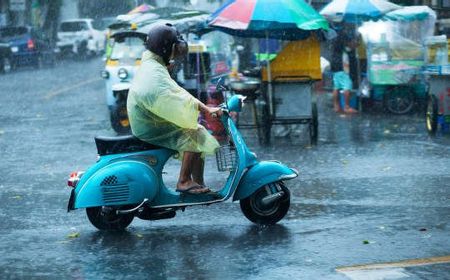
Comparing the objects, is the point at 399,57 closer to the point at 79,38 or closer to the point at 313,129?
the point at 313,129

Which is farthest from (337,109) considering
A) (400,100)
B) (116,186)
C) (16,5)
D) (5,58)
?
(16,5)

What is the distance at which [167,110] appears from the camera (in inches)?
301

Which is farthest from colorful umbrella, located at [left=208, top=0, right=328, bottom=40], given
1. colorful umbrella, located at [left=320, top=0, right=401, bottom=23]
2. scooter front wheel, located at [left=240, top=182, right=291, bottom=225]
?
scooter front wheel, located at [left=240, top=182, right=291, bottom=225]

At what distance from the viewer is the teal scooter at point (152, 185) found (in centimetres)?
769

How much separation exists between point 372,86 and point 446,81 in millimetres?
3834

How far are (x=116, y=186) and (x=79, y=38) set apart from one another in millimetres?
39828

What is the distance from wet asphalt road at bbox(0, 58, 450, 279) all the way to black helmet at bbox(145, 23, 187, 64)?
1.62 metres

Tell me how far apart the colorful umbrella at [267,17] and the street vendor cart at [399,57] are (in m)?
3.86

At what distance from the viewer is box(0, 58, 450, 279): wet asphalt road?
677 cm

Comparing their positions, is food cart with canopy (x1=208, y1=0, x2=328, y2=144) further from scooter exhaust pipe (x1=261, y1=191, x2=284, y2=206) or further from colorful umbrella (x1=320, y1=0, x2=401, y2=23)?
scooter exhaust pipe (x1=261, y1=191, x2=284, y2=206)

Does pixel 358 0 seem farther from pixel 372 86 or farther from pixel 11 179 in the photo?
pixel 11 179

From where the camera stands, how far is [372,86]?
715 inches

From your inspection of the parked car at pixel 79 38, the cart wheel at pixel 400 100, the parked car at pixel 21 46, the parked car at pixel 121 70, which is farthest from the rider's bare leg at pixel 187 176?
the parked car at pixel 79 38

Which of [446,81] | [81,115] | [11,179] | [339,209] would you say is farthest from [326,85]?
[339,209]
